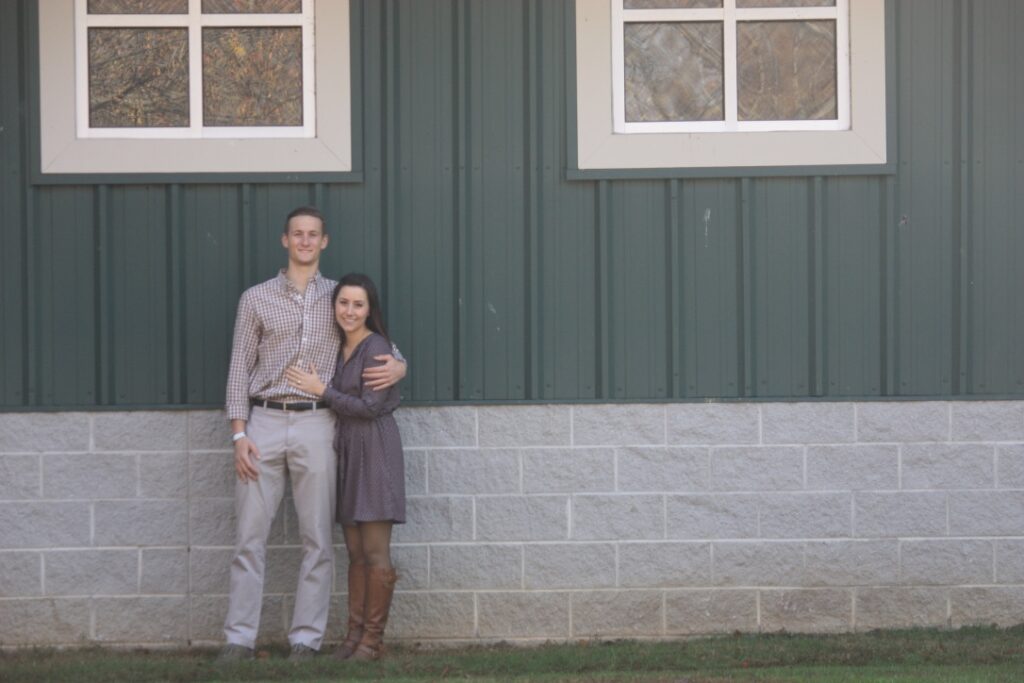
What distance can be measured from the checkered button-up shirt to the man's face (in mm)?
169

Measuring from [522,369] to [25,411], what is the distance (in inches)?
102

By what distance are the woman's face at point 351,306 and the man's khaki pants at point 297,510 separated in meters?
0.47

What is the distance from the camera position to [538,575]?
26.7 feet

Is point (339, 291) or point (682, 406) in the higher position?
point (339, 291)

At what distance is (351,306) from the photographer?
7.57 meters

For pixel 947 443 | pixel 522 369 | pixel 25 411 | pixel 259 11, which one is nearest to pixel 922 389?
pixel 947 443

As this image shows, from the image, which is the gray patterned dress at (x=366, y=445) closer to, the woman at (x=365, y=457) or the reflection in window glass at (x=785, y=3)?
the woman at (x=365, y=457)

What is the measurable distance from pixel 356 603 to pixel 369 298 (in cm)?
153

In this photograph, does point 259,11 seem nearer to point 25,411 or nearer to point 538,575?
point 25,411

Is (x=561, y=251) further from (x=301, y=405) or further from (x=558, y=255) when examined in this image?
(x=301, y=405)

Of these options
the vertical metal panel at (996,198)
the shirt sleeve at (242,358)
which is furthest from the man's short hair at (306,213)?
the vertical metal panel at (996,198)

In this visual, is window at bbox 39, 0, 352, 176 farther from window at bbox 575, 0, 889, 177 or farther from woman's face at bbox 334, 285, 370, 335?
window at bbox 575, 0, 889, 177

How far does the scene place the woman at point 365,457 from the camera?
755 centimetres

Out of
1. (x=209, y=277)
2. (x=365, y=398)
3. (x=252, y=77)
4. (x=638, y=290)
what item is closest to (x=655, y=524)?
(x=638, y=290)
